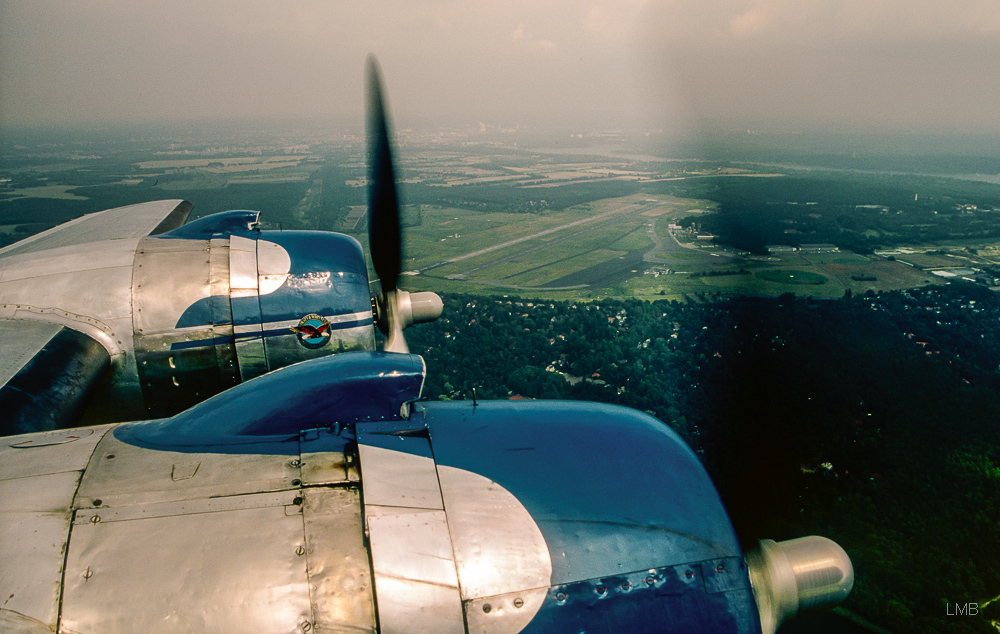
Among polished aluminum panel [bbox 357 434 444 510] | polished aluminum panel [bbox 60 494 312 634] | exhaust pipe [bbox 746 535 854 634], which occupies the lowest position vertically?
exhaust pipe [bbox 746 535 854 634]

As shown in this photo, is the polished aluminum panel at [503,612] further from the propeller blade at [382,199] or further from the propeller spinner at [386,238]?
the propeller blade at [382,199]

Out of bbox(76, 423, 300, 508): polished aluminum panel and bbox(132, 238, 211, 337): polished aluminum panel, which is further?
bbox(132, 238, 211, 337): polished aluminum panel

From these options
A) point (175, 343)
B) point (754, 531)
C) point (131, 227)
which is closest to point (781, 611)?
point (754, 531)

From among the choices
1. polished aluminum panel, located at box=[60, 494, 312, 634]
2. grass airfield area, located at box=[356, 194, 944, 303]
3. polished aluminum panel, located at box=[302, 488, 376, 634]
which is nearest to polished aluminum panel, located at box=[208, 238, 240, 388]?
polished aluminum panel, located at box=[60, 494, 312, 634]

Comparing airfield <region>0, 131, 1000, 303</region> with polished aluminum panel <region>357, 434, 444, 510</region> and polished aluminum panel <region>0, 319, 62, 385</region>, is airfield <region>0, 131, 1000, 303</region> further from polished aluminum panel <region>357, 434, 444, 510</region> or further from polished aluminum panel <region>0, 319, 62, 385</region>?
polished aluminum panel <region>357, 434, 444, 510</region>

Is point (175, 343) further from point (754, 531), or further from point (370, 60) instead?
point (754, 531)

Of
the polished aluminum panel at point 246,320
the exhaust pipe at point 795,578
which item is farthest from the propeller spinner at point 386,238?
the exhaust pipe at point 795,578
